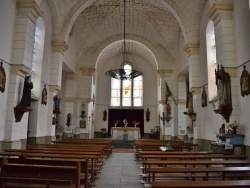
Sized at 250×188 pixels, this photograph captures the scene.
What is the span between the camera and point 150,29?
1717 cm

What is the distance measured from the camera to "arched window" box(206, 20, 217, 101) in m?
10.4

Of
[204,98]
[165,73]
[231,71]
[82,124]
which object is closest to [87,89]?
[82,124]

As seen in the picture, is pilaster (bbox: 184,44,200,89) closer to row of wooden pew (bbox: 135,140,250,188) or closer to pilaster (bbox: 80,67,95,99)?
row of wooden pew (bbox: 135,140,250,188)

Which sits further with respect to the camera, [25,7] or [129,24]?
[129,24]

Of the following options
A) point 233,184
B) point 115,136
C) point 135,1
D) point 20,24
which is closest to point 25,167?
point 233,184

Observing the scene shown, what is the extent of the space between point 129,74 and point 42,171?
12.0 metres

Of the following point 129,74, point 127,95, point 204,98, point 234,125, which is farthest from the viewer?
point 127,95

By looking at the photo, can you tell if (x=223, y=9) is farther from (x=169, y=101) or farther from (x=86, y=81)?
(x=86, y=81)

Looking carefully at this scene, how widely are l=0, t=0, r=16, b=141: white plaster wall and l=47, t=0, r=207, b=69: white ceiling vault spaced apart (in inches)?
158

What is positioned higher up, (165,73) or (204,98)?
(165,73)

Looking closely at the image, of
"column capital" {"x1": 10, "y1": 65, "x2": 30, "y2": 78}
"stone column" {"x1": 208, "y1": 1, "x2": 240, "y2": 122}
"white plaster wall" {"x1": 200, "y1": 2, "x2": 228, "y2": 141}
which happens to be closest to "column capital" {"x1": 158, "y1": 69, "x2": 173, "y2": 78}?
"white plaster wall" {"x1": 200, "y1": 2, "x2": 228, "y2": 141}

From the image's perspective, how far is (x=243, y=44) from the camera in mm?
7398

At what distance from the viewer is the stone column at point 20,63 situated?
24.6 feet

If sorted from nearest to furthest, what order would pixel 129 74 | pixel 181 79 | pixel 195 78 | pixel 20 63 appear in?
pixel 20 63 < pixel 195 78 < pixel 129 74 < pixel 181 79
